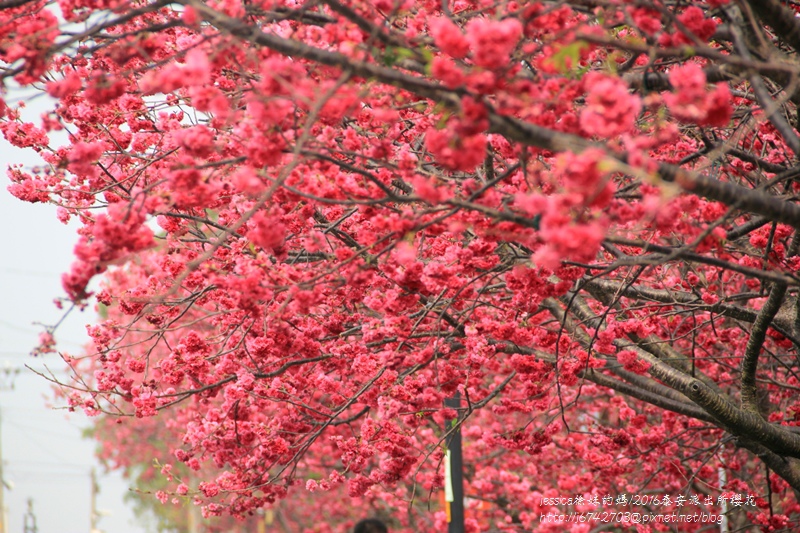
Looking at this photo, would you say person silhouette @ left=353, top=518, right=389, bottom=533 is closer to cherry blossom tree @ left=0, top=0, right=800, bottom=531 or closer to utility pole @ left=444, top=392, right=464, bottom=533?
cherry blossom tree @ left=0, top=0, right=800, bottom=531

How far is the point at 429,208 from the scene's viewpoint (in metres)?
3.70

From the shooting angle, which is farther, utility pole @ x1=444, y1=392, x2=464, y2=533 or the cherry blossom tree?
utility pole @ x1=444, y1=392, x2=464, y2=533

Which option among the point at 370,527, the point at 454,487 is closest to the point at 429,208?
the point at 370,527

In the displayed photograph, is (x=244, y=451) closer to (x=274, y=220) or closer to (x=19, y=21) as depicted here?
(x=274, y=220)

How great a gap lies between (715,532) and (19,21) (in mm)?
9420

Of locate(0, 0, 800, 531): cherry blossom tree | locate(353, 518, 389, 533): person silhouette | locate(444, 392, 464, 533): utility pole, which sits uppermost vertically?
locate(0, 0, 800, 531): cherry blossom tree

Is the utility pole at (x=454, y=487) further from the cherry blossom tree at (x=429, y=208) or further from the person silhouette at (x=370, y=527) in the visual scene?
the person silhouette at (x=370, y=527)

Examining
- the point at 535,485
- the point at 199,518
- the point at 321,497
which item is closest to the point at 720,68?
the point at 535,485

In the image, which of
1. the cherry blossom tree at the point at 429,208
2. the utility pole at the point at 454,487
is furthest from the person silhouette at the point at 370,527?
the utility pole at the point at 454,487

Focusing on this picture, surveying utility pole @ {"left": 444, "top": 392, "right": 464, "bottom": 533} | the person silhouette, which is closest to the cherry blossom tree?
utility pole @ {"left": 444, "top": 392, "right": 464, "bottom": 533}

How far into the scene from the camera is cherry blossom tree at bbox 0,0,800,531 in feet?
9.15

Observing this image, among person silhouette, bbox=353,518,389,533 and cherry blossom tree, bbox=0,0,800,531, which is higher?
cherry blossom tree, bbox=0,0,800,531

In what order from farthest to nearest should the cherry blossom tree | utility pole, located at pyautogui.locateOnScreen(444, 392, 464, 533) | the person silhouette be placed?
utility pole, located at pyautogui.locateOnScreen(444, 392, 464, 533), the person silhouette, the cherry blossom tree

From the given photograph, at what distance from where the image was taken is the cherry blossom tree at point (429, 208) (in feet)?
9.15
